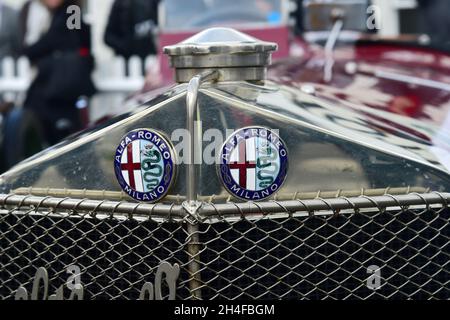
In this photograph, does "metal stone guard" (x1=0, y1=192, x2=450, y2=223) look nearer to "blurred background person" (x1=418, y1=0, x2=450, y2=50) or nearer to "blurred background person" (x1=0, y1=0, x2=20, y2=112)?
"blurred background person" (x1=418, y1=0, x2=450, y2=50)

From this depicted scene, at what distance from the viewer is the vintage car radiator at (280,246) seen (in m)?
2.34

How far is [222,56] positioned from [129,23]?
3131 millimetres

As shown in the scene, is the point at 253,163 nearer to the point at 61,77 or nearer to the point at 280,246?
the point at 280,246

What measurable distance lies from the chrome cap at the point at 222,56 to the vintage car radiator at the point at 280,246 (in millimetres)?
384

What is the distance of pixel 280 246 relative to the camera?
2.38 meters

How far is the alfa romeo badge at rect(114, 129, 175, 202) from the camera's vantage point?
7.68ft

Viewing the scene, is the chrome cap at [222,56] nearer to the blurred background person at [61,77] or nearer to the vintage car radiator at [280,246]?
the vintage car radiator at [280,246]

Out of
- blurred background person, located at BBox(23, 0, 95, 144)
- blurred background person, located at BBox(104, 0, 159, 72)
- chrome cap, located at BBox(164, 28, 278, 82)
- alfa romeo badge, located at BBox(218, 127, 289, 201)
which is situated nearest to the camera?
alfa romeo badge, located at BBox(218, 127, 289, 201)

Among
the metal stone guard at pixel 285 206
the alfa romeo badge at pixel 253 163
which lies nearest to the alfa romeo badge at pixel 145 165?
the metal stone guard at pixel 285 206

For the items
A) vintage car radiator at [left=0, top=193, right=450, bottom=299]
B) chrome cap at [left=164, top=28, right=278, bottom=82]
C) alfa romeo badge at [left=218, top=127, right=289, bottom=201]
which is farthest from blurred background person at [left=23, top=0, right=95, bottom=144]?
alfa romeo badge at [left=218, top=127, right=289, bottom=201]

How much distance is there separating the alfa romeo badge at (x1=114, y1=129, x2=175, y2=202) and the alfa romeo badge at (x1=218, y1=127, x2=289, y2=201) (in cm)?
14

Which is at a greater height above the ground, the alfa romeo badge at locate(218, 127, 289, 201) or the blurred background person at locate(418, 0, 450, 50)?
the blurred background person at locate(418, 0, 450, 50)

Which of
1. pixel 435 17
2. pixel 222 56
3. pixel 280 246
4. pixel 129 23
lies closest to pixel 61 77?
pixel 129 23
